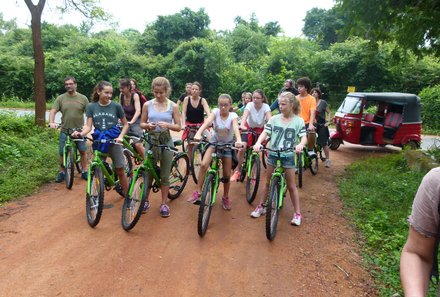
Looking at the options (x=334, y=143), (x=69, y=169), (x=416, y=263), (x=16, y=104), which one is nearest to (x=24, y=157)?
(x=69, y=169)

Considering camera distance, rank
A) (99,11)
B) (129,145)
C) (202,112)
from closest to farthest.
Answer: (129,145) → (202,112) → (99,11)

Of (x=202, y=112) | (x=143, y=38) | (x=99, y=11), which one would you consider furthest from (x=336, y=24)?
(x=202, y=112)

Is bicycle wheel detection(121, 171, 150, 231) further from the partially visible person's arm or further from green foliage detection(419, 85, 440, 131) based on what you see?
green foliage detection(419, 85, 440, 131)

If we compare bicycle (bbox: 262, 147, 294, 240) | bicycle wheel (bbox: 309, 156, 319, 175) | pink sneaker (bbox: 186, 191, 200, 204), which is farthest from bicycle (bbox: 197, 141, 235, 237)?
bicycle wheel (bbox: 309, 156, 319, 175)

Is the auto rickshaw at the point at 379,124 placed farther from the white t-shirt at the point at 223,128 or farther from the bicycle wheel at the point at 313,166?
the white t-shirt at the point at 223,128

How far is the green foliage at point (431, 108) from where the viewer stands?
19.6 metres

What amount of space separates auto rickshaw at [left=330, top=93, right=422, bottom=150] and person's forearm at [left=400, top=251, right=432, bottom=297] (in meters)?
10.9

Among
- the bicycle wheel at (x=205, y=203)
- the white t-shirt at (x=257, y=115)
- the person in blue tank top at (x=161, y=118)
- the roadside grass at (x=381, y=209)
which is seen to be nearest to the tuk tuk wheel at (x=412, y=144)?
the roadside grass at (x=381, y=209)

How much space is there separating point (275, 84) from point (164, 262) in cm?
2167

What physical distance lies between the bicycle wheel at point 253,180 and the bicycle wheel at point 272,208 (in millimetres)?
1155

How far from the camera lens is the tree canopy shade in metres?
7.25

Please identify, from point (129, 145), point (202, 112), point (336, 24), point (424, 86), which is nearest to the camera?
point (129, 145)

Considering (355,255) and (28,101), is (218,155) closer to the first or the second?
(355,255)

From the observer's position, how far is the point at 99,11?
12.5 meters
